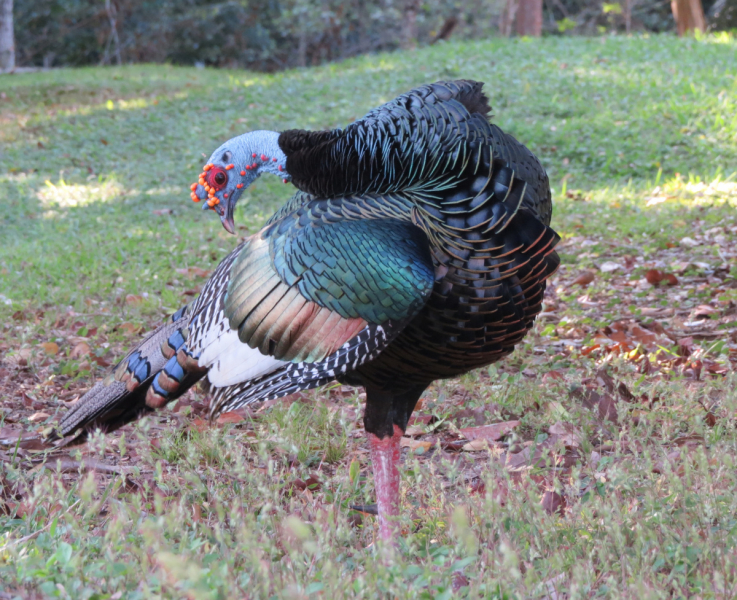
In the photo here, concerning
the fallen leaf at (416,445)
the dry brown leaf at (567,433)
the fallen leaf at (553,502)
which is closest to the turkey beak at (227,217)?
the fallen leaf at (416,445)

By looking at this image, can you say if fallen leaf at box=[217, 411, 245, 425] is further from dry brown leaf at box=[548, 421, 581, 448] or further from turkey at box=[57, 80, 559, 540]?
dry brown leaf at box=[548, 421, 581, 448]

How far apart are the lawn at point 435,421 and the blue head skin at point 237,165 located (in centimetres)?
102

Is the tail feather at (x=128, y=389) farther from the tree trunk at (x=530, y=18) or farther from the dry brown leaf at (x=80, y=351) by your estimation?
the tree trunk at (x=530, y=18)

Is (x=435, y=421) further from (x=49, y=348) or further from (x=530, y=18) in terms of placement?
(x=530, y=18)

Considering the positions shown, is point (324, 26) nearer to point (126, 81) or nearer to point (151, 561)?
point (126, 81)

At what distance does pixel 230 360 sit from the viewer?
2.88m

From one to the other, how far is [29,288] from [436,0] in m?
22.1

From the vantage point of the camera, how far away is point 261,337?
2.78 meters

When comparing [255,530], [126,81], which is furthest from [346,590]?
[126,81]

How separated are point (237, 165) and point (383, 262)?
0.76 m

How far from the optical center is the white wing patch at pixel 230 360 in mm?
2814

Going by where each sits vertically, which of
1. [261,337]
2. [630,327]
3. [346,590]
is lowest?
[630,327]

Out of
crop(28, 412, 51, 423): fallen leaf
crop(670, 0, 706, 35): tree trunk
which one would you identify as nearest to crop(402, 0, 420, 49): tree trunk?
crop(670, 0, 706, 35): tree trunk

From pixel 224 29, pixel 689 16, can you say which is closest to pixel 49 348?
pixel 689 16
